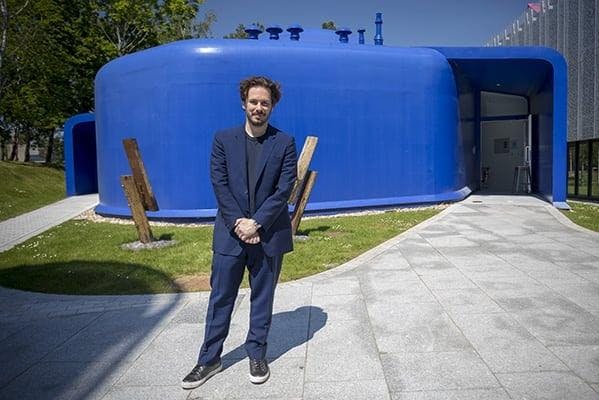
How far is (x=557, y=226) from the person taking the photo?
9.65 metres

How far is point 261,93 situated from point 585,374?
3.15m

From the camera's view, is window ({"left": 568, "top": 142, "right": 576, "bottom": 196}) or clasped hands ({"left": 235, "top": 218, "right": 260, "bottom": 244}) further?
window ({"left": 568, "top": 142, "right": 576, "bottom": 196})

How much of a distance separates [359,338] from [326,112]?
924cm

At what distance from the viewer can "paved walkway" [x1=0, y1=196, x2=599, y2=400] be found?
304 cm

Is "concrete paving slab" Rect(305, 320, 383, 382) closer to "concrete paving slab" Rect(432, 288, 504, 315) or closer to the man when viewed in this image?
the man

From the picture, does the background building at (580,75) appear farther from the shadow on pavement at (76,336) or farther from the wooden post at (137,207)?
the shadow on pavement at (76,336)

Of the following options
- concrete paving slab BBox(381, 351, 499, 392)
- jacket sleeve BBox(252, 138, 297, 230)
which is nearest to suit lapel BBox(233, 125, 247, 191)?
jacket sleeve BBox(252, 138, 297, 230)

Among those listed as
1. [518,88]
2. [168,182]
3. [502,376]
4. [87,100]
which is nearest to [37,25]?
[87,100]

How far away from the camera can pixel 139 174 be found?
8.24 metres

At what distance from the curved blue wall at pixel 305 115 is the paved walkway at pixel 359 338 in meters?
6.13

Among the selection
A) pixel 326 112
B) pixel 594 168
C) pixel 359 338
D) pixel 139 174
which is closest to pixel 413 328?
pixel 359 338

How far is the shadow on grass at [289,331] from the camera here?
358 cm

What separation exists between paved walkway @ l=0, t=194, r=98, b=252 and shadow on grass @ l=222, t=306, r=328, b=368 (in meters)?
→ 7.30

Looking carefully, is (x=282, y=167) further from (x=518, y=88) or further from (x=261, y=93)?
(x=518, y=88)
